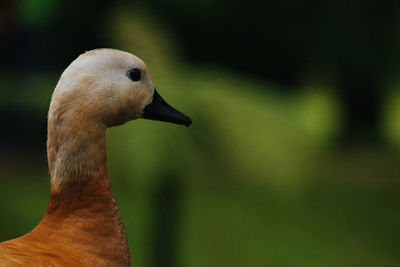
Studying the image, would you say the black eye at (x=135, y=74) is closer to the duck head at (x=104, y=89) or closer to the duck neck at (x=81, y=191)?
the duck head at (x=104, y=89)

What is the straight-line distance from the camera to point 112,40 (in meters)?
3.31

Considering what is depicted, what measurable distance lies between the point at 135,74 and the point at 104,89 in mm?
105

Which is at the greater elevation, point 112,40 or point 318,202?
point 112,40

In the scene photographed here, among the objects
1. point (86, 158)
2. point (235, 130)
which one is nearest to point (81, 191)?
point (86, 158)

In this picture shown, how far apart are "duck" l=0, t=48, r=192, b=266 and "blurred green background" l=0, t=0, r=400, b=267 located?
1168 mm

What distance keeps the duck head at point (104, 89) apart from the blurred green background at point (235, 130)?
44.7 inches

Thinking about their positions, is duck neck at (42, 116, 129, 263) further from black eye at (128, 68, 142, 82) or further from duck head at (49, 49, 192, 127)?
black eye at (128, 68, 142, 82)

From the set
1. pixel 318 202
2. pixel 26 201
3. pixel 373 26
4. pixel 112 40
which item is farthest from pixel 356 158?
pixel 112 40

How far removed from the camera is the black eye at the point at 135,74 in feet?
5.05

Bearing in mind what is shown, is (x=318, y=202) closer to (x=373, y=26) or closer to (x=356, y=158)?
(x=356, y=158)

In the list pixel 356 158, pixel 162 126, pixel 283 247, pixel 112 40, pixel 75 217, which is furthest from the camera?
pixel 356 158

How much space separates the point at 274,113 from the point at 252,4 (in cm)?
231

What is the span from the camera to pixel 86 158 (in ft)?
4.89

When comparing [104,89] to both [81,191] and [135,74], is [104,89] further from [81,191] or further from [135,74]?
[81,191]
